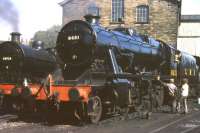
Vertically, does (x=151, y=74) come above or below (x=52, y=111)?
above

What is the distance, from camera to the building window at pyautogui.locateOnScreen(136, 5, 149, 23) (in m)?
40.6

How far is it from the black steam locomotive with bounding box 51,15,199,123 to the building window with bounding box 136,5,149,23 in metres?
23.3

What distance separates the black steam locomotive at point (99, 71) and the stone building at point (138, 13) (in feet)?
73.4

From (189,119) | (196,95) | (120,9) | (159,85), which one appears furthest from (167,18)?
(189,119)

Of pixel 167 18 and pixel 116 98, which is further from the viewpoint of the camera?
pixel 167 18

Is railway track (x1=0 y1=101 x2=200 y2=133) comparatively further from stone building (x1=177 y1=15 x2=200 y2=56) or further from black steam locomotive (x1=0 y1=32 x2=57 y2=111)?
stone building (x1=177 y1=15 x2=200 y2=56)

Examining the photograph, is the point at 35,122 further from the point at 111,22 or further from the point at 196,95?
the point at 111,22

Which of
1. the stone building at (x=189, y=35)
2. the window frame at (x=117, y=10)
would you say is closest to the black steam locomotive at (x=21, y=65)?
the window frame at (x=117, y=10)

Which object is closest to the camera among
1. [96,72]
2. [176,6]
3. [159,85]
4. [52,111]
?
[96,72]

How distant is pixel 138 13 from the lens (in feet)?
134

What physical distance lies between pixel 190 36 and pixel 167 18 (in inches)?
313

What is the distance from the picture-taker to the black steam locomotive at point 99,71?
13269 mm

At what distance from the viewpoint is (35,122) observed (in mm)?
14406

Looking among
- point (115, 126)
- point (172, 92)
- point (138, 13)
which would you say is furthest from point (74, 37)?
point (138, 13)
